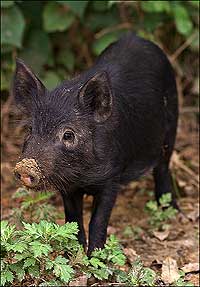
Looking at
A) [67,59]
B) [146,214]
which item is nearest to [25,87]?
[146,214]

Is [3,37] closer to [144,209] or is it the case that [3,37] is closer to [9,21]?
[9,21]

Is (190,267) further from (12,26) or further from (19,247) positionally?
(12,26)

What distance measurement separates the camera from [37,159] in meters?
4.25

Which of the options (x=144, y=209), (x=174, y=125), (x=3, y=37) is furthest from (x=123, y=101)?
(x=3, y=37)

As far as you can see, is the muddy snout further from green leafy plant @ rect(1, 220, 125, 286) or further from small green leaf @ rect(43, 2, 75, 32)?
small green leaf @ rect(43, 2, 75, 32)

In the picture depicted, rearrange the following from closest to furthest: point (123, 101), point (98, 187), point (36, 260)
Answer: point (36, 260) < point (98, 187) < point (123, 101)

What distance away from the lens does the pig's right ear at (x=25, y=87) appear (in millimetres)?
4703

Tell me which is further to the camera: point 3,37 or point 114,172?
point 3,37

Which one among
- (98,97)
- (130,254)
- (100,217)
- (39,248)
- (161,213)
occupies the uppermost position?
(98,97)

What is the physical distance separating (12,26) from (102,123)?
229 cm

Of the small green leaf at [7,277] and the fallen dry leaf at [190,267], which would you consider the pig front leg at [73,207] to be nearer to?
the fallen dry leaf at [190,267]

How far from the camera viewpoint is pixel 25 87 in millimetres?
4852

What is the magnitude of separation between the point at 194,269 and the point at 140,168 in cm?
83

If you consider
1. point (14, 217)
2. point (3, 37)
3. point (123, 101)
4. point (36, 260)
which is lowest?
point (36, 260)
